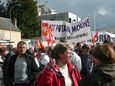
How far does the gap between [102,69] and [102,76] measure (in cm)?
8

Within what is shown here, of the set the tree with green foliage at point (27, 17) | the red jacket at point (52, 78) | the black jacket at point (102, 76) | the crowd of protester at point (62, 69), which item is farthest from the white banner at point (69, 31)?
the tree with green foliage at point (27, 17)

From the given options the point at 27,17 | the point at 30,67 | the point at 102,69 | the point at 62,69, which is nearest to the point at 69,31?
the point at 30,67

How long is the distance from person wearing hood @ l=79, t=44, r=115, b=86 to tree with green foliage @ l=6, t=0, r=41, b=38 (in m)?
79.5

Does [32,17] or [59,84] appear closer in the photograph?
[59,84]

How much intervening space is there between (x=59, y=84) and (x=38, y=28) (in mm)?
81409

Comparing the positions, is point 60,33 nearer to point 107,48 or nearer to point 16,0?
point 107,48

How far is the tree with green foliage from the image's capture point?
Result: 280 ft

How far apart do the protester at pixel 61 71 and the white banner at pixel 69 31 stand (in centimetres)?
Answer: 1416

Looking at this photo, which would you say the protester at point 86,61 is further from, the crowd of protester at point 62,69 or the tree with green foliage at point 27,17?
the tree with green foliage at point 27,17

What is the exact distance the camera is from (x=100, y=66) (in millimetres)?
4789

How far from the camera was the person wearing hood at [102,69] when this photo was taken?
4723mm

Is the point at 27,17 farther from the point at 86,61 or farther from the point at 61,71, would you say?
the point at 61,71

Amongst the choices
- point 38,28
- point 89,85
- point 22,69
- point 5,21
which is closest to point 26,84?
point 22,69

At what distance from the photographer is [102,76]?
472 cm
